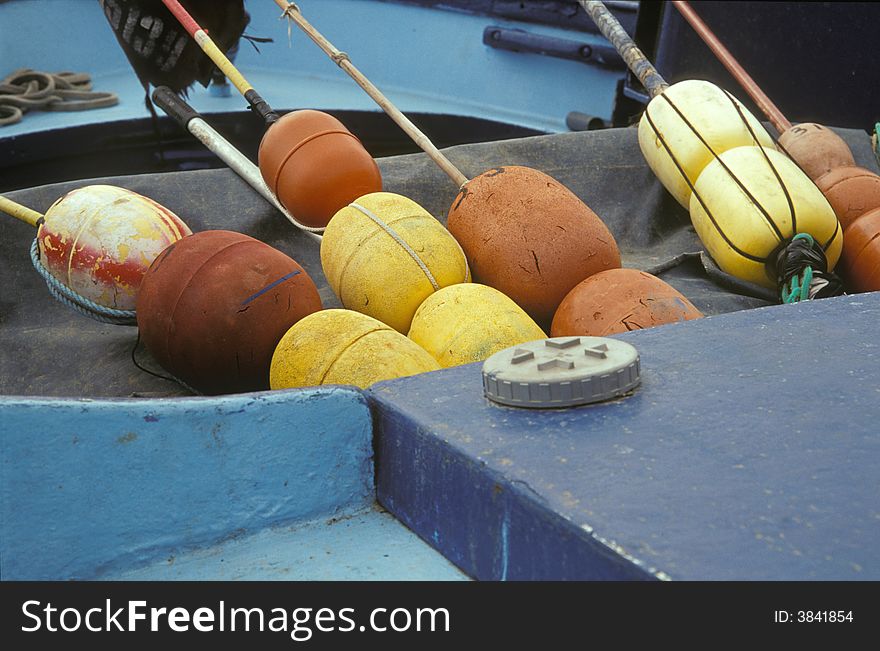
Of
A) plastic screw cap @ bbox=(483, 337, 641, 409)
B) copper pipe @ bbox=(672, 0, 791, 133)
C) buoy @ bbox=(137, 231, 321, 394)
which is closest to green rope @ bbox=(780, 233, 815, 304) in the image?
copper pipe @ bbox=(672, 0, 791, 133)

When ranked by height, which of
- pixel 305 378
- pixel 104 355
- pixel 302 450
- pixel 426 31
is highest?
pixel 426 31

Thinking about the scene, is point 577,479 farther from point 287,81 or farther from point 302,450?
point 287,81

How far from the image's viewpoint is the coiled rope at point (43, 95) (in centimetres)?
433

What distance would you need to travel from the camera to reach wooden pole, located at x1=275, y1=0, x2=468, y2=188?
2.85m

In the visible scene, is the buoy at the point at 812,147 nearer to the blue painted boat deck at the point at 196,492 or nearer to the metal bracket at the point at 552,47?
the metal bracket at the point at 552,47

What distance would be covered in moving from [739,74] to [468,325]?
207cm

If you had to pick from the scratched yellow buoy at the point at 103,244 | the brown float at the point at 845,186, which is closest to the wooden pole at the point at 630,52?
the brown float at the point at 845,186

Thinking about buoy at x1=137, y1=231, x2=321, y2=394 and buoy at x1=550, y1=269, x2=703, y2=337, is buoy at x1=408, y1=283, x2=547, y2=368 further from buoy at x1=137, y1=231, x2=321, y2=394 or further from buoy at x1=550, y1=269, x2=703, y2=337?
buoy at x1=137, y1=231, x2=321, y2=394

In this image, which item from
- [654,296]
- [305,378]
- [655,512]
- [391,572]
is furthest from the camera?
[654,296]

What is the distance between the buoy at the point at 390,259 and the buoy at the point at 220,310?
121mm

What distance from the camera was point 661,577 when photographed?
33.9 inches

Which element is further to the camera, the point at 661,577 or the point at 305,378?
the point at 305,378

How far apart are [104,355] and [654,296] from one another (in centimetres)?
133

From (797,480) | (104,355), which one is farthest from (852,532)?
→ (104,355)
